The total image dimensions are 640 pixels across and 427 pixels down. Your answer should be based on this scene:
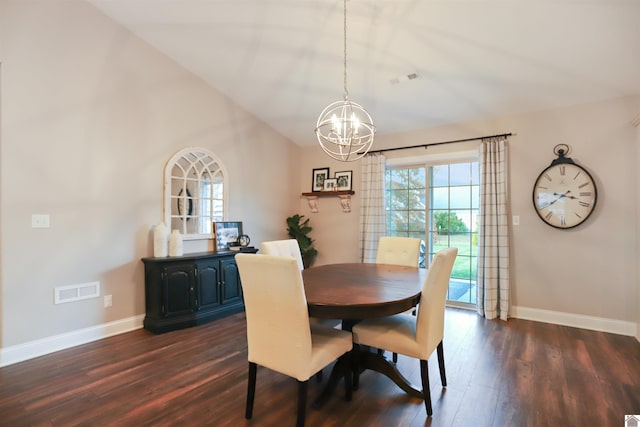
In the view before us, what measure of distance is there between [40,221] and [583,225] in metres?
5.35

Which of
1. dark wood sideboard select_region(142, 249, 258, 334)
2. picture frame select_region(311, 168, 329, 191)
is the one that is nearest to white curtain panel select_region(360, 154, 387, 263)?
picture frame select_region(311, 168, 329, 191)

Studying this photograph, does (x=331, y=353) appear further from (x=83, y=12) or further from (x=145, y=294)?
(x=83, y=12)

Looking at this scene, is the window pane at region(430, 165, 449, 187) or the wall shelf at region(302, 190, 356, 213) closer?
the window pane at region(430, 165, 449, 187)

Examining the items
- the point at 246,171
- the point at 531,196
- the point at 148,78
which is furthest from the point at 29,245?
the point at 531,196

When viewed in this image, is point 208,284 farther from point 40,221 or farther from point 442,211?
point 442,211

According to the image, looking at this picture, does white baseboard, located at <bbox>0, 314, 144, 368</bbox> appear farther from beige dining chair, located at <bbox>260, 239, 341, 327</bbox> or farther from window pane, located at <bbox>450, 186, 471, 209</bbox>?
window pane, located at <bbox>450, 186, 471, 209</bbox>

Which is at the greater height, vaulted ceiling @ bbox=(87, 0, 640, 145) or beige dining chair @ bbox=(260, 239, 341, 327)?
vaulted ceiling @ bbox=(87, 0, 640, 145)

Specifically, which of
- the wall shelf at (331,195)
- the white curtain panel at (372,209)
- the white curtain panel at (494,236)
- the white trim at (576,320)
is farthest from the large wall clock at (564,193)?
the wall shelf at (331,195)

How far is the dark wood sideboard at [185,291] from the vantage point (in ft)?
11.1

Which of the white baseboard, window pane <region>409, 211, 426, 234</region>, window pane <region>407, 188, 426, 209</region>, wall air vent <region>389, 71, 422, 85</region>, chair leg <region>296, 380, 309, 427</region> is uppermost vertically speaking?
wall air vent <region>389, 71, 422, 85</region>

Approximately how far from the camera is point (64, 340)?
2943mm

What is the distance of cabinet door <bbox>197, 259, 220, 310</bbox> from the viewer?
11.9 feet

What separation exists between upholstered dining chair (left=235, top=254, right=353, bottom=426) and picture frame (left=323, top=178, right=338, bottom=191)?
139 inches

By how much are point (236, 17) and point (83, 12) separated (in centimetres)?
148
